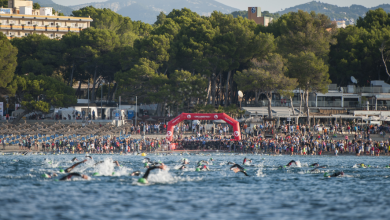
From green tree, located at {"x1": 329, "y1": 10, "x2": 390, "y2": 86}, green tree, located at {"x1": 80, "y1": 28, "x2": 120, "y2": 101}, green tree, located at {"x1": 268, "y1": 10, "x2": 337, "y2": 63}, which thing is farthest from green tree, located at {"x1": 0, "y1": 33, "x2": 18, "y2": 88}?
green tree, located at {"x1": 329, "y1": 10, "x2": 390, "y2": 86}

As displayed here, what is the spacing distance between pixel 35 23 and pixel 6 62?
54.1 metres

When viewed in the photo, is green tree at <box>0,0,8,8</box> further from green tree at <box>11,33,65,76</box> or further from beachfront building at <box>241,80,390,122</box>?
beachfront building at <box>241,80,390,122</box>

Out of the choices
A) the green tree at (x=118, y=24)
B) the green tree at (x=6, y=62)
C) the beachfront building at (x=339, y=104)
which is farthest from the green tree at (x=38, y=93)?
the green tree at (x=118, y=24)

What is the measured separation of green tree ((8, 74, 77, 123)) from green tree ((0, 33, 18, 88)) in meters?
1.06

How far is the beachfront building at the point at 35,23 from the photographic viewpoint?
112125mm

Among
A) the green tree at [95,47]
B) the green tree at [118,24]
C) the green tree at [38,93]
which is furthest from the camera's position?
the green tree at [118,24]

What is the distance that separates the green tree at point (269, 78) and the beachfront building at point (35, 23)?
62.4 metres

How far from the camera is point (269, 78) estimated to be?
2362 inches

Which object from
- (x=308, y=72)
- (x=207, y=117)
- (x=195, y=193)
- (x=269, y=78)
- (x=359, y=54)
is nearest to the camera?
(x=195, y=193)

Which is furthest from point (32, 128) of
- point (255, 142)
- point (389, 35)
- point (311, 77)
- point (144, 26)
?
point (144, 26)

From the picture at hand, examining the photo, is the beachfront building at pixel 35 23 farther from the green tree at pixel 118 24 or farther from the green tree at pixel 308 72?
the green tree at pixel 308 72

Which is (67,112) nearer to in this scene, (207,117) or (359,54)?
(207,117)

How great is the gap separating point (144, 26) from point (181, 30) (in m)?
35.6

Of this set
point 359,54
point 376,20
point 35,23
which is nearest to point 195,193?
point 359,54
